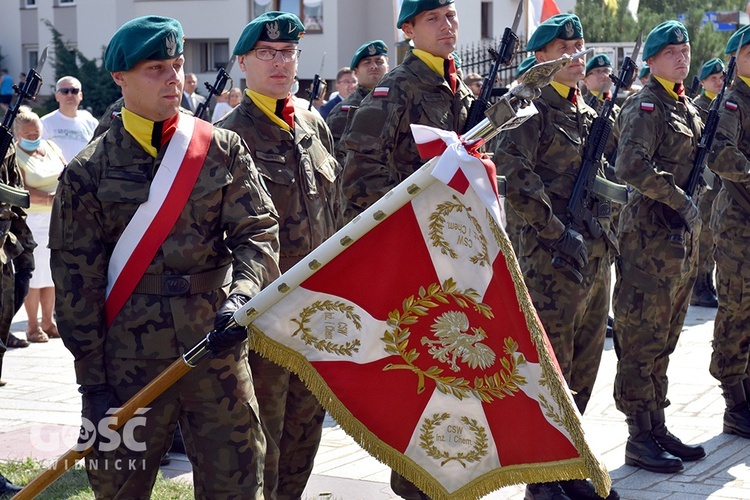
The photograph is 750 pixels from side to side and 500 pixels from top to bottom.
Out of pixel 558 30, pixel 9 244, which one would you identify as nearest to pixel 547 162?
pixel 558 30

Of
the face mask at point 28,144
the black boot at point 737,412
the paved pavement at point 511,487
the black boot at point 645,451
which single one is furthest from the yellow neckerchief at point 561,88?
the face mask at point 28,144

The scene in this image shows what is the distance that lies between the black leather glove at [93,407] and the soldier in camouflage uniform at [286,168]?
1.03 m

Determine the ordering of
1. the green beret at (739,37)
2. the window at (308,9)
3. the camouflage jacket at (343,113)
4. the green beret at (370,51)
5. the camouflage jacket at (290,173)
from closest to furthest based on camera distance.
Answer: the camouflage jacket at (290,173)
the green beret at (739,37)
the camouflage jacket at (343,113)
the green beret at (370,51)
the window at (308,9)

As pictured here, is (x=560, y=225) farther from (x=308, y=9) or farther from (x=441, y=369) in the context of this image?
(x=308, y=9)

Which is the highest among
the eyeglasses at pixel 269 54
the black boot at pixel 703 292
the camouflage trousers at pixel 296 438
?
the eyeglasses at pixel 269 54

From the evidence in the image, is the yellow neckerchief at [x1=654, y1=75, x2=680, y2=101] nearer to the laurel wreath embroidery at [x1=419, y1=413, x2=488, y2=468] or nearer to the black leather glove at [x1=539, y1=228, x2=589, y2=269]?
the black leather glove at [x1=539, y1=228, x2=589, y2=269]

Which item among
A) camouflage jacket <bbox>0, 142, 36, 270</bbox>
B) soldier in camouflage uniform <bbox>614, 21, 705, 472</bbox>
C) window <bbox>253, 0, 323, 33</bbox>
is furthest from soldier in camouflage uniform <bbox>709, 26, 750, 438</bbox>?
window <bbox>253, 0, 323, 33</bbox>

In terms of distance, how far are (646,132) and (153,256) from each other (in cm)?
326

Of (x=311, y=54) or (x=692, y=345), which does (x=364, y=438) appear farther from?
(x=311, y=54)

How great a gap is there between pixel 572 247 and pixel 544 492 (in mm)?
1195

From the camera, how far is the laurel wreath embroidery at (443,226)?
3.80m

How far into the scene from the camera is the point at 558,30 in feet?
19.6

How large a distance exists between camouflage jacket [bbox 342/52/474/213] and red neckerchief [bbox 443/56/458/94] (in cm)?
5

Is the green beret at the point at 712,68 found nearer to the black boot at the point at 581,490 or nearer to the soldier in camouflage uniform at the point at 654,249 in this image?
the soldier in camouflage uniform at the point at 654,249
